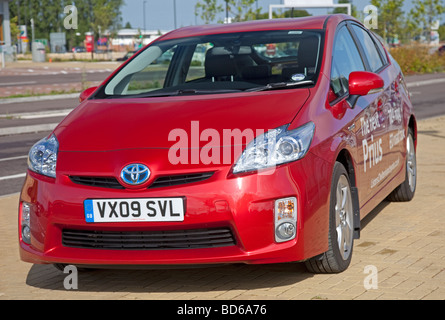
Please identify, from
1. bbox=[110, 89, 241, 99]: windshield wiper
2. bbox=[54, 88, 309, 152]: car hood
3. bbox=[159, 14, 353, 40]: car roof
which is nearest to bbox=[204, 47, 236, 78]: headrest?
bbox=[159, 14, 353, 40]: car roof

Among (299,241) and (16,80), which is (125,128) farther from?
(16,80)

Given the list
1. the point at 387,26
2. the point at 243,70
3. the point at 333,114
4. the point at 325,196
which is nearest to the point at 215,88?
the point at 243,70

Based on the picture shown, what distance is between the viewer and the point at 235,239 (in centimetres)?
438


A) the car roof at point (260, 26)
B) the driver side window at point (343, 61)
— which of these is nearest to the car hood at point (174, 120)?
the driver side window at point (343, 61)

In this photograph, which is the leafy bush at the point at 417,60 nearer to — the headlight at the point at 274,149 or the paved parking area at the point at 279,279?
the paved parking area at the point at 279,279

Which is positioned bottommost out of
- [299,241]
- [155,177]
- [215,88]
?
[299,241]

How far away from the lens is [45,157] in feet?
15.5

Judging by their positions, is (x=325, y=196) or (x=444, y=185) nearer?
(x=325, y=196)

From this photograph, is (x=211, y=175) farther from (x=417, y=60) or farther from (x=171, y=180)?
(x=417, y=60)

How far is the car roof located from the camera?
5911 millimetres

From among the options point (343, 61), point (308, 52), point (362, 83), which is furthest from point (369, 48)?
point (362, 83)

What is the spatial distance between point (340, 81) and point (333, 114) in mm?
525

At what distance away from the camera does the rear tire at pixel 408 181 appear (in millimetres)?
7297

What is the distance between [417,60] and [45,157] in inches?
1419
